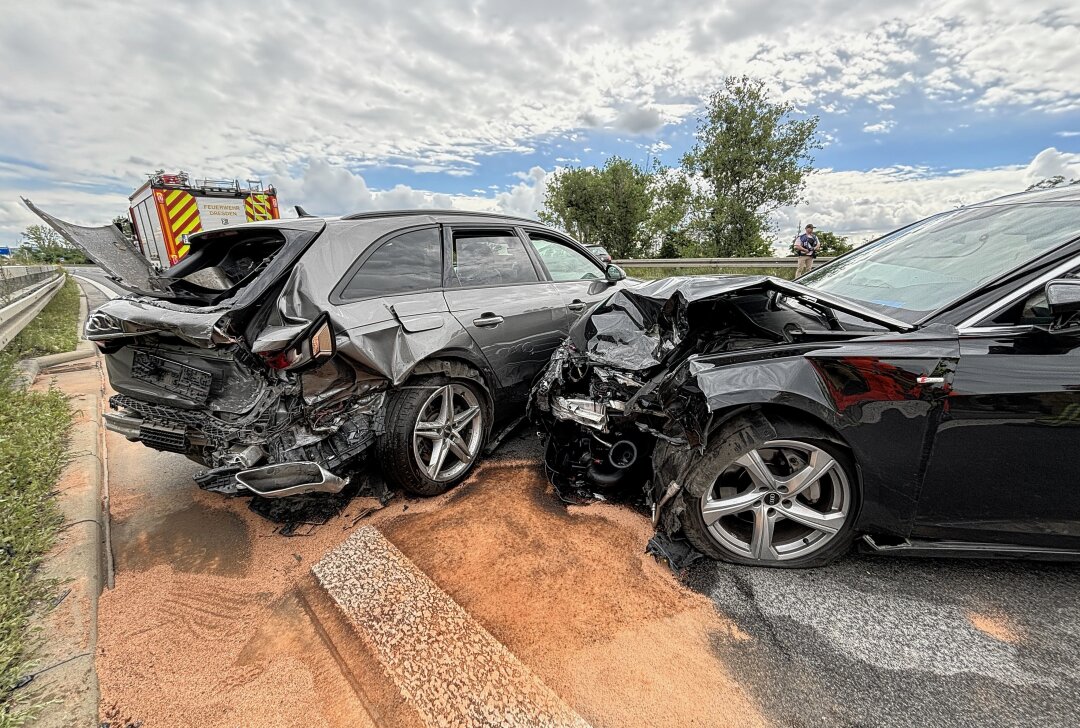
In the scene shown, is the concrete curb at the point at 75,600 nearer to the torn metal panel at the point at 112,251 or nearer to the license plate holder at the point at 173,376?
the license plate holder at the point at 173,376

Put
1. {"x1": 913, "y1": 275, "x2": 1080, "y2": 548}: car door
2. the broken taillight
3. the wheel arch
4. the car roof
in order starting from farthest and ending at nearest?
1. the wheel arch
2. the car roof
3. the broken taillight
4. {"x1": 913, "y1": 275, "x2": 1080, "y2": 548}: car door

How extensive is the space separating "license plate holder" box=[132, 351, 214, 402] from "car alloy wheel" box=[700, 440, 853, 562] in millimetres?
2629

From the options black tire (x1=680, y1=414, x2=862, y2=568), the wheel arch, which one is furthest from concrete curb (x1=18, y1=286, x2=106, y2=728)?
black tire (x1=680, y1=414, x2=862, y2=568)

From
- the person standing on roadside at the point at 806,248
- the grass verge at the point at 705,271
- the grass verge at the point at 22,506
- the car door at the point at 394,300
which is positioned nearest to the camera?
the grass verge at the point at 22,506

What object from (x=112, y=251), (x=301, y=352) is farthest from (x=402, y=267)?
(x=112, y=251)

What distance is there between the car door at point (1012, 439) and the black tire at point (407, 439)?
8.36ft

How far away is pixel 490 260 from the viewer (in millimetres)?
3568

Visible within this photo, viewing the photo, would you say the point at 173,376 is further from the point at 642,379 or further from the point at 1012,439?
the point at 1012,439

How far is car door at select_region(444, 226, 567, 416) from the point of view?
10.5ft

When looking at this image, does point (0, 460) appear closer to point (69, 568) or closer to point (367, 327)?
point (69, 568)

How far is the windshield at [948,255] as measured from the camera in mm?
2186

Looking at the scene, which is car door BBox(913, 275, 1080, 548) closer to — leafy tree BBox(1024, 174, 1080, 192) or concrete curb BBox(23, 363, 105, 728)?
leafy tree BBox(1024, 174, 1080, 192)

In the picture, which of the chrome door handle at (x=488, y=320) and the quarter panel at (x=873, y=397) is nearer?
the quarter panel at (x=873, y=397)

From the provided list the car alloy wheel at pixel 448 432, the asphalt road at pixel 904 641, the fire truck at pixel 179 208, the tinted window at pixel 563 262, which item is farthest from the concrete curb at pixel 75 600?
the fire truck at pixel 179 208
